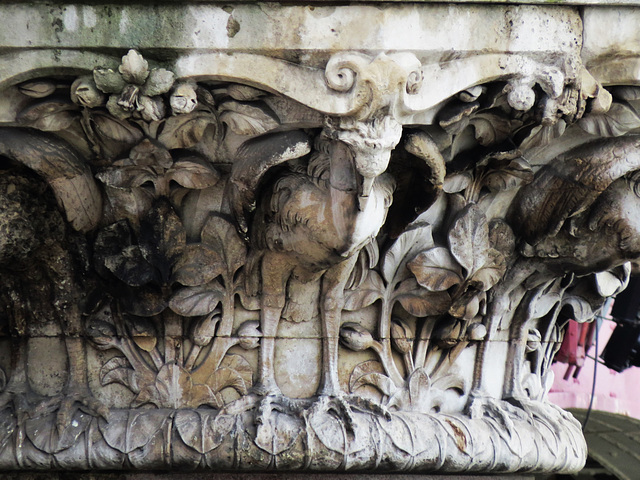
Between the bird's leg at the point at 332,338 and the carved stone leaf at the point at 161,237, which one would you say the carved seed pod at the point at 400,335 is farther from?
the carved stone leaf at the point at 161,237

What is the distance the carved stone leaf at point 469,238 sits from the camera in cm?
229

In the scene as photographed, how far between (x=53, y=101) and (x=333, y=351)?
92cm

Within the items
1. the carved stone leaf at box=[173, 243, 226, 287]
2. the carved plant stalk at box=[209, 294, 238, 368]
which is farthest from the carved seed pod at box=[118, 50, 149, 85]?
the carved plant stalk at box=[209, 294, 238, 368]

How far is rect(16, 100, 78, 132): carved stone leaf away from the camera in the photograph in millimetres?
1927

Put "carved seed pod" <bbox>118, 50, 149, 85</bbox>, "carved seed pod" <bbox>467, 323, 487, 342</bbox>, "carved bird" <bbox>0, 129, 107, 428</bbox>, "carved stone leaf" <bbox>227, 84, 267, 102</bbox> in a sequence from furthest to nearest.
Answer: "carved seed pod" <bbox>467, 323, 487, 342</bbox> < "carved bird" <bbox>0, 129, 107, 428</bbox> < "carved stone leaf" <bbox>227, 84, 267, 102</bbox> < "carved seed pod" <bbox>118, 50, 149, 85</bbox>

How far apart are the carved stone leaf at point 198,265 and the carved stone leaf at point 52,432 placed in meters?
0.42

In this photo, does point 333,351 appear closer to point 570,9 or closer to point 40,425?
point 40,425

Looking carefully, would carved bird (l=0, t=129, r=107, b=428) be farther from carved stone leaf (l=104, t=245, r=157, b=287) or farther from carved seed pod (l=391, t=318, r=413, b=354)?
carved seed pod (l=391, t=318, r=413, b=354)

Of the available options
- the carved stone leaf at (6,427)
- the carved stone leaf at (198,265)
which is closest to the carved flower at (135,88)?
the carved stone leaf at (198,265)

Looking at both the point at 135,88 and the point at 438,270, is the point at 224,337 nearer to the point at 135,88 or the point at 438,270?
the point at 438,270

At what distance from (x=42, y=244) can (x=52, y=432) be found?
449 millimetres

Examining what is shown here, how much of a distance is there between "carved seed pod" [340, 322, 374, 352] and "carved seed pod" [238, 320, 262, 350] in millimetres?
219

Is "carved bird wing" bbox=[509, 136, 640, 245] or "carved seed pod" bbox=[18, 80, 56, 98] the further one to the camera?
"carved bird wing" bbox=[509, 136, 640, 245]

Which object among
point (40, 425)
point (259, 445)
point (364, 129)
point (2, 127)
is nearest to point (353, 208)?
point (364, 129)
